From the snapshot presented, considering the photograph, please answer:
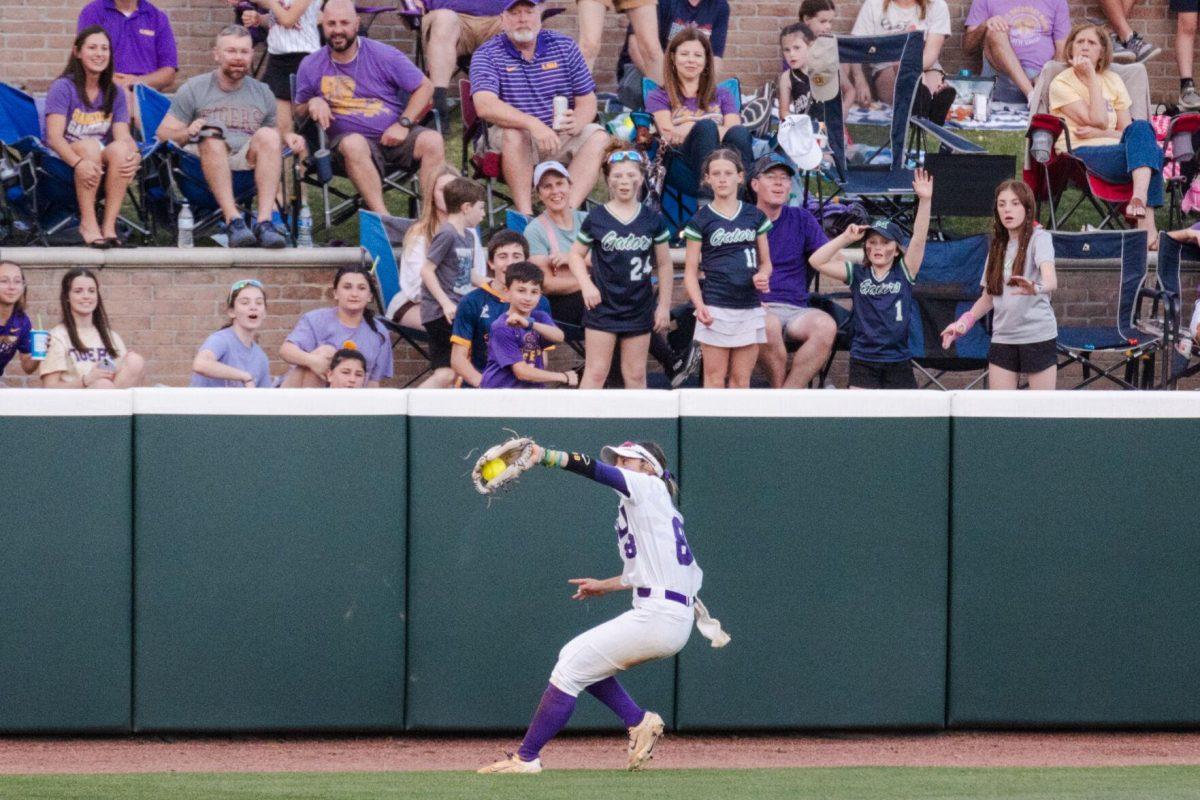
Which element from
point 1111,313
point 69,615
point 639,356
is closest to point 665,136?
point 639,356

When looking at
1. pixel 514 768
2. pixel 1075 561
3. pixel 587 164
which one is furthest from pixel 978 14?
pixel 514 768

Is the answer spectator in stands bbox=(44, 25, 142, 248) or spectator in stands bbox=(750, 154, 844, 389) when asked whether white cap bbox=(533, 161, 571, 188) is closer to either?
spectator in stands bbox=(750, 154, 844, 389)

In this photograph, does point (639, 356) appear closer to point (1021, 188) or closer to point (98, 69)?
point (1021, 188)

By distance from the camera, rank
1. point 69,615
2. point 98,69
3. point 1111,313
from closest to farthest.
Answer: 1. point 69,615
2. point 98,69
3. point 1111,313

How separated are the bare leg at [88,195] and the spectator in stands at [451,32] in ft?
8.98

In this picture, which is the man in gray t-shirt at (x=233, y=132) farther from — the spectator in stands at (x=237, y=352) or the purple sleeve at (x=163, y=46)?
the spectator in stands at (x=237, y=352)

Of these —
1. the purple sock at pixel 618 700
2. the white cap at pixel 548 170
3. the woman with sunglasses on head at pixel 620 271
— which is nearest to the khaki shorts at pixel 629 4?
the white cap at pixel 548 170

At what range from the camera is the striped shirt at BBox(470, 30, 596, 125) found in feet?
39.4

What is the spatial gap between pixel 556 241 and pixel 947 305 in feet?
9.74

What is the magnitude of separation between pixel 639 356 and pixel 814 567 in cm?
218

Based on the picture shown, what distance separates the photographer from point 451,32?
13125 millimetres

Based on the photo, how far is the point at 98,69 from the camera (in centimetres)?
1155

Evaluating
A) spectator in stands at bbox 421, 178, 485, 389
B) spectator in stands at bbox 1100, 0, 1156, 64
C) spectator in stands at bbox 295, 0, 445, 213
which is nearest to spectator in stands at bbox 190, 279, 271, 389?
spectator in stands at bbox 421, 178, 485, 389

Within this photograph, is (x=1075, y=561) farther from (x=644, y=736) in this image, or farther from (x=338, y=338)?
(x=338, y=338)
